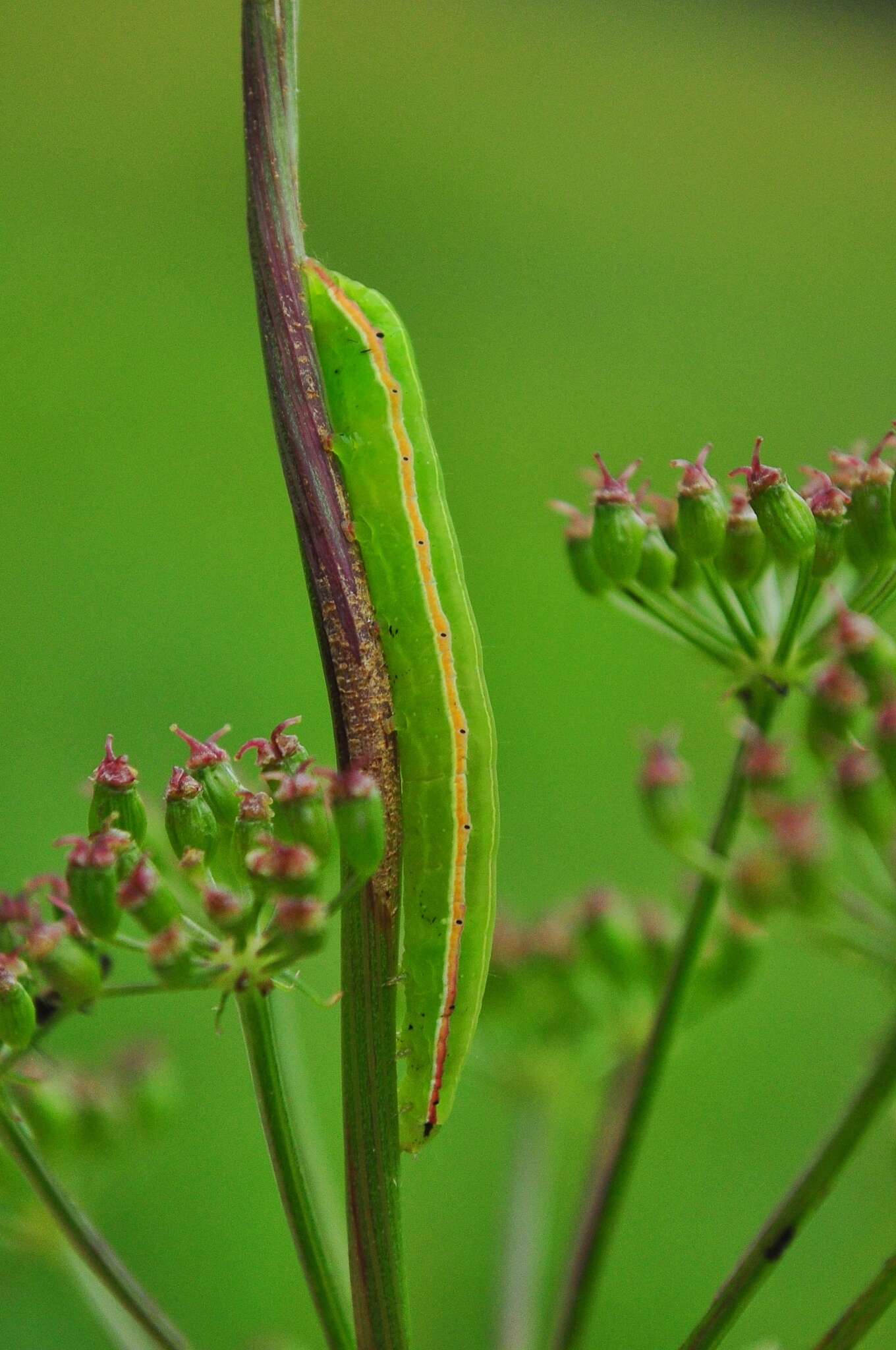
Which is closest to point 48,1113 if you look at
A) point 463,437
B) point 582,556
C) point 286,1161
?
point 286,1161

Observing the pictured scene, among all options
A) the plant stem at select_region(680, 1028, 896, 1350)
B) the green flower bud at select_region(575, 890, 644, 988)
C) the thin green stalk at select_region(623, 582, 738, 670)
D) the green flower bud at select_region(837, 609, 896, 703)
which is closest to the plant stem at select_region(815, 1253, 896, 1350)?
the plant stem at select_region(680, 1028, 896, 1350)

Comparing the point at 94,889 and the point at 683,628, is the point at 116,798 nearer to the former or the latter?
the point at 94,889

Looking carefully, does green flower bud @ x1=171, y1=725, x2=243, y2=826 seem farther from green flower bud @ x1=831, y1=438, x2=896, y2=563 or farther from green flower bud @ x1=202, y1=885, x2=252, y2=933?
green flower bud @ x1=831, y1=438, x2=896, y2=563

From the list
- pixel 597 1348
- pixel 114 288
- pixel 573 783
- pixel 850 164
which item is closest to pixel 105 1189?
pixel 597 1348

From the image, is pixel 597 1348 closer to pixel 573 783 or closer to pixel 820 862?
pixel 573 783

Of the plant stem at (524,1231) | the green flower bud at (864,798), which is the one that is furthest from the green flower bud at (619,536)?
the plant stem at (524,1231)

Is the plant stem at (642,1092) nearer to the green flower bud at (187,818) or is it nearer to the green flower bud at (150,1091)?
the green flower bud at (187,818)
